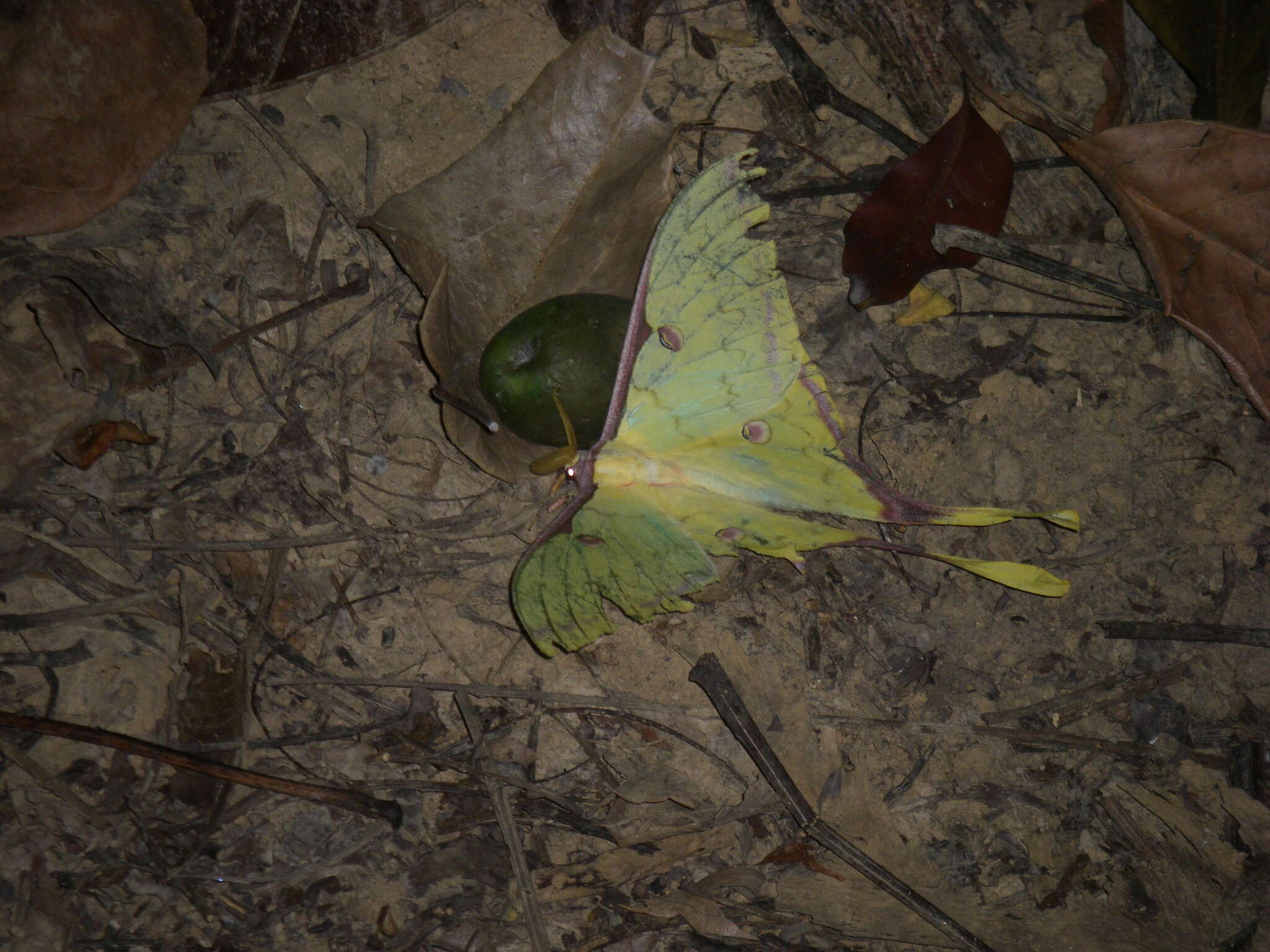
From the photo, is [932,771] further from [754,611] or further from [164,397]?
[164,397]

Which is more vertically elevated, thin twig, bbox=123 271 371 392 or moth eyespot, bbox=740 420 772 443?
thin twig, bbox=123 271 371 392

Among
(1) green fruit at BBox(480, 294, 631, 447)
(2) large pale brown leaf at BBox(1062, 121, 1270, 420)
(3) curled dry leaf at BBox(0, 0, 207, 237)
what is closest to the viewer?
(1) green fruit at BBox(480, 294, 631, 447)

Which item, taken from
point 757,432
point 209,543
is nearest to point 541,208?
point 757,432

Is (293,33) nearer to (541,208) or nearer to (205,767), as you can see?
(541,208)

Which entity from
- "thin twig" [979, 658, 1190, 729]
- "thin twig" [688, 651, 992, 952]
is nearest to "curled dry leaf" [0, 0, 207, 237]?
"thin twig" [688, 651, 992, 952]

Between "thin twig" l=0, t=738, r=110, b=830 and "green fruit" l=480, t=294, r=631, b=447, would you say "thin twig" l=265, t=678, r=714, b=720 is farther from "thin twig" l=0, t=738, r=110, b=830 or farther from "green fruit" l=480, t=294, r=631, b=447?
"green fruit" l=480, t=294, r=631, b=447

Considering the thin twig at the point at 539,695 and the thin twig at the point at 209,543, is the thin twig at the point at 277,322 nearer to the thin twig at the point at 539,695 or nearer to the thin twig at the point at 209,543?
the thin twig at the point at 209,543

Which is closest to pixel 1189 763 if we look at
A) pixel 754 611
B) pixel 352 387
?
pixel 754 611
